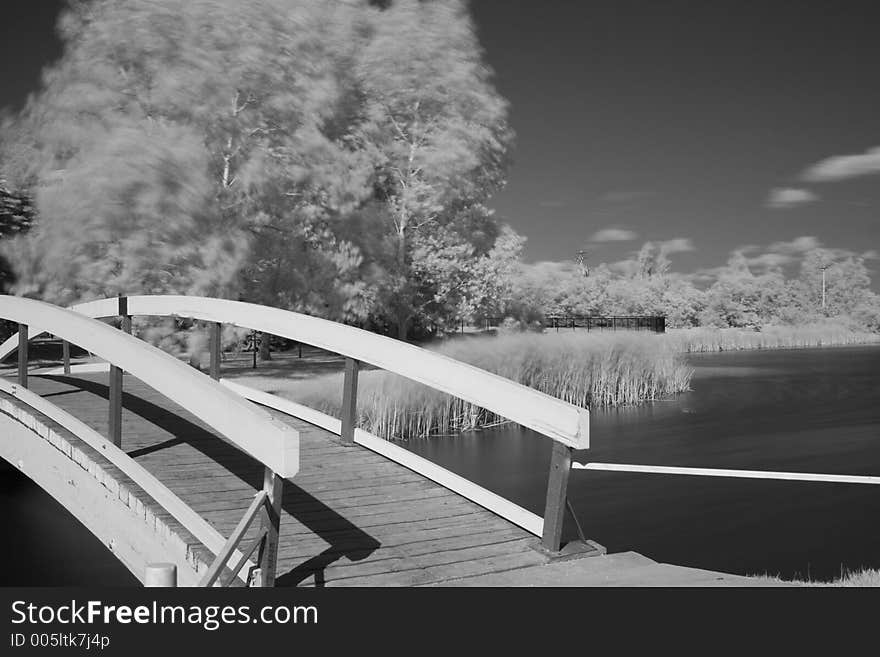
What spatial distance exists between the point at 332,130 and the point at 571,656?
15365 mm

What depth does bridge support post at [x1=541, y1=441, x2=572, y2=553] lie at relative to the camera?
347cm

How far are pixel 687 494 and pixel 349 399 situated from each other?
5104 mm

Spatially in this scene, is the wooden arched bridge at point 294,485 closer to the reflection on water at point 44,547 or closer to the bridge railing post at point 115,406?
the bridge railing post at point 115,406

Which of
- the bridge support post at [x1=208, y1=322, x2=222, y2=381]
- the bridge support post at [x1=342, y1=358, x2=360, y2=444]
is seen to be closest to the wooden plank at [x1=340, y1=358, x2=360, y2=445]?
the bridge support post at [x1=342, y1=358, x2=360, y2=444]

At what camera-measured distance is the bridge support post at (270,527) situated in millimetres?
2914

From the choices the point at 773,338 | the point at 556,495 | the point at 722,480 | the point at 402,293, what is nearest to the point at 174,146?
the point at 402,293

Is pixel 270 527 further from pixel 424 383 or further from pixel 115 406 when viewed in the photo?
pixel 115 406

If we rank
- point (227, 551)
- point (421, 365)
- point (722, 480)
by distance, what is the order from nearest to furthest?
1. point (227, 551)
2. point (421, 365)
3. point (722, 480)

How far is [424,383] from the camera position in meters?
4.05

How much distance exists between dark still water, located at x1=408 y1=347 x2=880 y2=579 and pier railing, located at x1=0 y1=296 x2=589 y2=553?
2985mm

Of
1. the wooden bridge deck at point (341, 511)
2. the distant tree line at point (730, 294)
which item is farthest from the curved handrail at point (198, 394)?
the distant tree line at point (730, 294)

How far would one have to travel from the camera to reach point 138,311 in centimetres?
698

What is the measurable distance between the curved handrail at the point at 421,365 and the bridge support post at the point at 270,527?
1028 millimetres

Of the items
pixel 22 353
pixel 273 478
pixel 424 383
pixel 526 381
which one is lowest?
pixel 526 381
